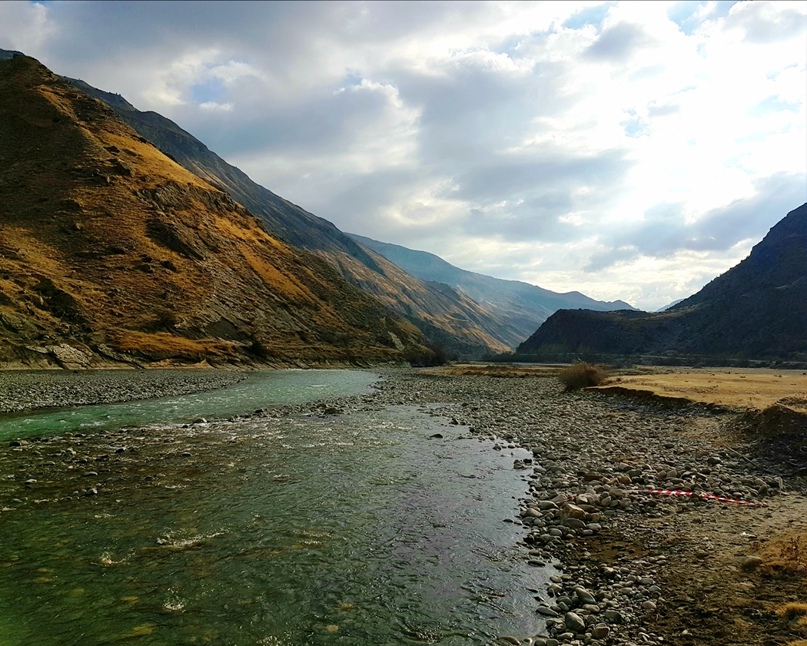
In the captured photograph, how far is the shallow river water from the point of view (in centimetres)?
750

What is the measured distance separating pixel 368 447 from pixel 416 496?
700 centimetres

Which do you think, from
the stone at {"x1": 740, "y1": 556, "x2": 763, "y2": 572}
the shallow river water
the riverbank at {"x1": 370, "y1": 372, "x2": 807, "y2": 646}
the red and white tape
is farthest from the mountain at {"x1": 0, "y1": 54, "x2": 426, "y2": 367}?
the stone at {"x1": 740, "y1": 556, "x2": 763, "y2": 572}

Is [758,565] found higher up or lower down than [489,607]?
higher up

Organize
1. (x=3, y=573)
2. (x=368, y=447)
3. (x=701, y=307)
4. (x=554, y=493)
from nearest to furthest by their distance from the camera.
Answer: (x=3, y=573) → (x=554, y=493) → (x=368, y=447) → (x=701, y=307)

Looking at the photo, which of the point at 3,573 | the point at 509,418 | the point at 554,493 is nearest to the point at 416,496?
the point at 554,493

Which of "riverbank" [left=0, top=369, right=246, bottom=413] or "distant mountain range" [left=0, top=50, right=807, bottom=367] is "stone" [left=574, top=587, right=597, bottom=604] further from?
"distant mountain range" [left=0, top=50, right=807, bottom=367]

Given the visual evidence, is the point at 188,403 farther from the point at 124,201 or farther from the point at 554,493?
the point at 124,201

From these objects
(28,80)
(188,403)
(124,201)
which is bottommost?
(188,403)

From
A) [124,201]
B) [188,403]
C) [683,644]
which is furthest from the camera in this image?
[124,201]

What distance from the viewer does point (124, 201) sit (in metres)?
99.1

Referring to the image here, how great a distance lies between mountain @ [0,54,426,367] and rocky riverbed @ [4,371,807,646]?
5341 cm

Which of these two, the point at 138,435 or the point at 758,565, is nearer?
the point at 758,565

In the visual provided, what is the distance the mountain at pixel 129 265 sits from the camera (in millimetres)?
64312

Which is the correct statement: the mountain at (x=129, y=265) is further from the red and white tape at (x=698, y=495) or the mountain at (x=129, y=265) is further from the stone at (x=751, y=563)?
the stone at (x=751, y=563)
